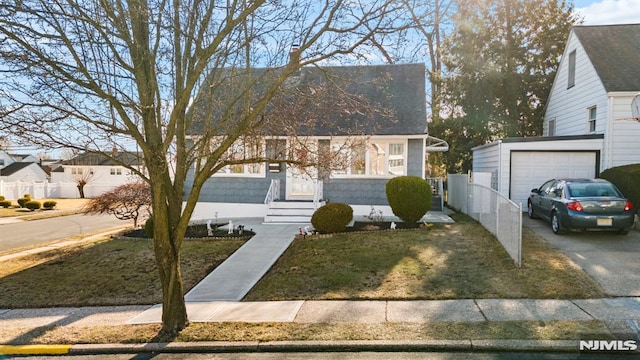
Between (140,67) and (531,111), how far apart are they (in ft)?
72.4

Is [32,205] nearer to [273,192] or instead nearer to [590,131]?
[273,192]

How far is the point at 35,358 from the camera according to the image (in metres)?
5.81

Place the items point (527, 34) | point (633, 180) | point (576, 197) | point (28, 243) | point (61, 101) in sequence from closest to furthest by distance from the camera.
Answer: point (61, 101) → point (576, 197) → point (633, 180) → point (28, 243) → point (527, 34)

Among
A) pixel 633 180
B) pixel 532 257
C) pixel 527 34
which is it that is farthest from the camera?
pixel 527 34

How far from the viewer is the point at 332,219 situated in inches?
500

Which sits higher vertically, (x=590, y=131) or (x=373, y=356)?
(x=590, y=131)

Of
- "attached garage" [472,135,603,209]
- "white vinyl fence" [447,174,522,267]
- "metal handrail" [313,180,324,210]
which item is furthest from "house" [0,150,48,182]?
"attached garage" [472,135,603,209]

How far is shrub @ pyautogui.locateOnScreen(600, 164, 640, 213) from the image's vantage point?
12.2 m

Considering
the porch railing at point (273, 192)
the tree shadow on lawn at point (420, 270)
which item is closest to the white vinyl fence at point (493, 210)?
the tree shadow on lawn at point (420, 270)

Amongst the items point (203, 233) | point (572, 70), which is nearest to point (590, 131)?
point (572, 70)

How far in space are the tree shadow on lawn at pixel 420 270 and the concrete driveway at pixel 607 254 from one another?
11.0 inches

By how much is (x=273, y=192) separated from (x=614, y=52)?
14.6 meters

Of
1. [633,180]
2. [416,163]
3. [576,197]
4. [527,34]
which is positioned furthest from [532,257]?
[527,34]

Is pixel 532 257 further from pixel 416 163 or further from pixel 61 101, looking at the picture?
pixel 61 101
